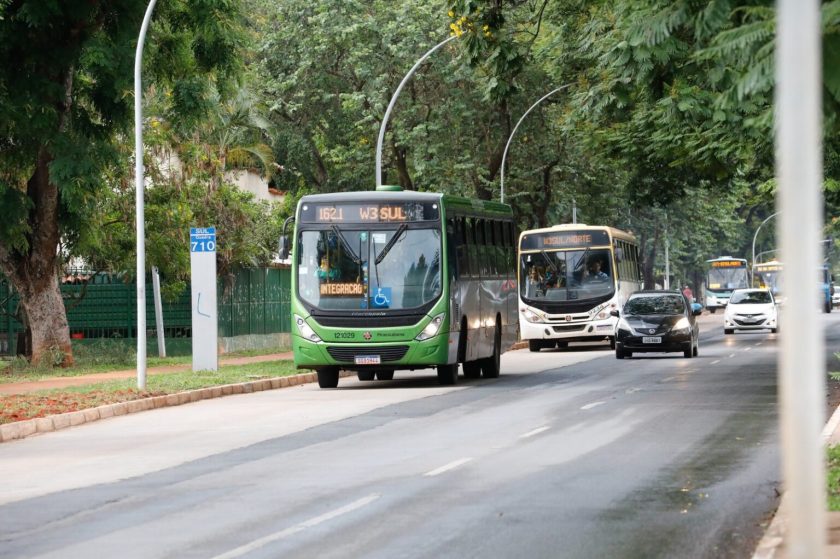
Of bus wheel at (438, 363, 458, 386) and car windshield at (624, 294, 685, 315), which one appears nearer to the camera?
bus wheel at (438, 363, 458, 386)

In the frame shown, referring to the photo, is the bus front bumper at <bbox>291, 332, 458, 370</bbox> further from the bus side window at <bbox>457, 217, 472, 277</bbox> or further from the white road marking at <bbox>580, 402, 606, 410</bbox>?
the white road marking at <bbox>580, 402, 606, 410</bbox>

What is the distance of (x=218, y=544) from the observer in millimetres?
9672

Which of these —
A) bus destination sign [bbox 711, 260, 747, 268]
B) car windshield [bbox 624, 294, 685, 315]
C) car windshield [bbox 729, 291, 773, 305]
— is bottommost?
car windshield [bbox 624, 294, 685, 315]

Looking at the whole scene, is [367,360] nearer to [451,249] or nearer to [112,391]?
[451,249]

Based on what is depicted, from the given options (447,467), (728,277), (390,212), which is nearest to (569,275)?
(390,212)

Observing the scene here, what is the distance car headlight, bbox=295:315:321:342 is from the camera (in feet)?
85.2

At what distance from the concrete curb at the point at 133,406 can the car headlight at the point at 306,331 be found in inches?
55.1

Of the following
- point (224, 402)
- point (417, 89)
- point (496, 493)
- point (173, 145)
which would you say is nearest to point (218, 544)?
point (496, 493)

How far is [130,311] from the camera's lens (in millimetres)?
39469

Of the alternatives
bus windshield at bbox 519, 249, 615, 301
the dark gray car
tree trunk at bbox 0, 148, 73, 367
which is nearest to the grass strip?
tree trunk at bbox 0, 148, 73, 367

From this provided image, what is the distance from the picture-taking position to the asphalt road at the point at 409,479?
Result: 9.75 metres

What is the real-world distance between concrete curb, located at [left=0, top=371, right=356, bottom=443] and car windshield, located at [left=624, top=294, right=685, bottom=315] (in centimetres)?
968

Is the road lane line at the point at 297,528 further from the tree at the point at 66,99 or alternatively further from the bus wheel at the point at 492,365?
the tree at the point at 66,99

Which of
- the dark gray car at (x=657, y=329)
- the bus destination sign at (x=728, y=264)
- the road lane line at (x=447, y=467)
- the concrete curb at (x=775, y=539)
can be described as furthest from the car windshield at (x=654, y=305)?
the bus destination sign at (x=728, y=264)
